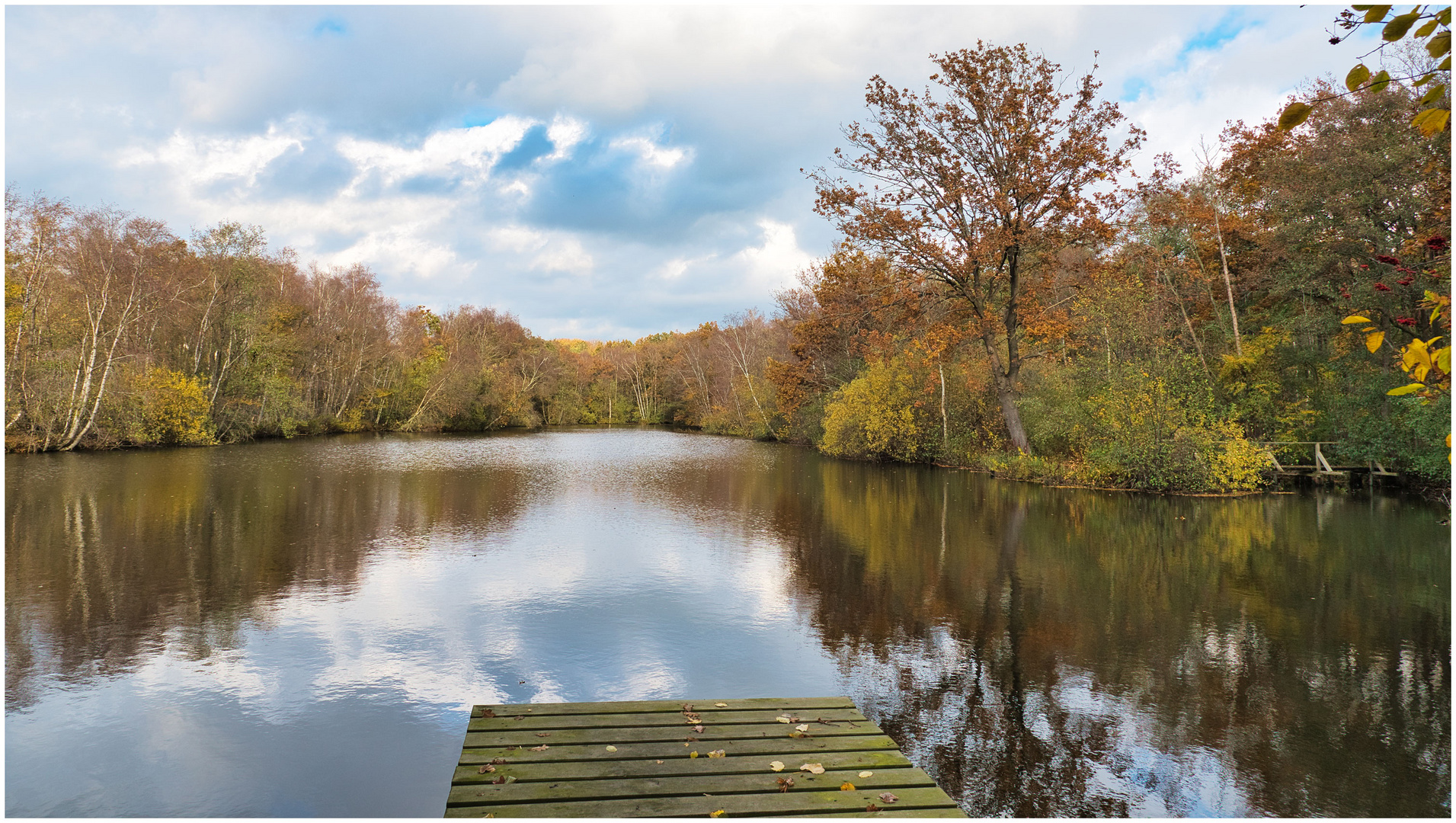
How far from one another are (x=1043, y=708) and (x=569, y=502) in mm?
12366

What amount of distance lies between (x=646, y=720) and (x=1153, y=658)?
4.76 meters

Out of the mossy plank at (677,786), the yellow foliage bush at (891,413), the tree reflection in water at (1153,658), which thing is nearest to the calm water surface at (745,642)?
the tree reflection in water at (1153,658)

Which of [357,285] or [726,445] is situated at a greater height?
[357,285]

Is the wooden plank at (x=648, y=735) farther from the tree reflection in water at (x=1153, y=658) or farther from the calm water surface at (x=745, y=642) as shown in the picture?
the tree reflection in water at (x=1153, y=658)

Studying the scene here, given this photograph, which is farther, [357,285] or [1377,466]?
[357,285]

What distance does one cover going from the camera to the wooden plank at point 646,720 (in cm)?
475

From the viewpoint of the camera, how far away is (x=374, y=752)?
5176 millimetres

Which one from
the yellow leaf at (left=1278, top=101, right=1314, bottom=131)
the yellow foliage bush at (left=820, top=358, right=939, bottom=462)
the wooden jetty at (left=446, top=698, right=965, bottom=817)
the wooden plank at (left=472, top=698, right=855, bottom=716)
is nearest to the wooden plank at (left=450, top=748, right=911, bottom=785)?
the wooden jetty at (left=446, top=698, right=965, bottom=817)


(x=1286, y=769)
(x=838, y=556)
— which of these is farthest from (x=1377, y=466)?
(x=1286, y=769)

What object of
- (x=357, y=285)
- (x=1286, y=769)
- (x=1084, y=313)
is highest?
(x=357, y=285)

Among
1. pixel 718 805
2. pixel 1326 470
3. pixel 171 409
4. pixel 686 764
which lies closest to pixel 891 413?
pixel 1326 470

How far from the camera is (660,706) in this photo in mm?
5105

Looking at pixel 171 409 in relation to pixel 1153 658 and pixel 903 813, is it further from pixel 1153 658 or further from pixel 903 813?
pixel 903 813

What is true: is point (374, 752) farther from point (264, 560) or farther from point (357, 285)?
point (357, 285)
